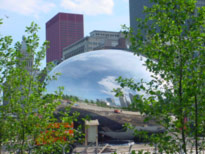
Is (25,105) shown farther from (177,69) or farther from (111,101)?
(111,101)

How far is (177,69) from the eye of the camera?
239 inches

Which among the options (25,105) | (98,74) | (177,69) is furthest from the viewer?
(98,74)

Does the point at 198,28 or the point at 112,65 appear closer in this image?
the point at 198,28

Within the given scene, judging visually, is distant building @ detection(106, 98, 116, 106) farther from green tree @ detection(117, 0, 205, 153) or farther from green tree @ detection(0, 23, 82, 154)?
green tree @ detection(117, 0, 205, 153)

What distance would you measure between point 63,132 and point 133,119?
23.4ft

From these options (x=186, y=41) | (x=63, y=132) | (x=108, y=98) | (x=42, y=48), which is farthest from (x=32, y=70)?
(x=108, y=98)

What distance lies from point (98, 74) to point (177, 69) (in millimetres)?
9385

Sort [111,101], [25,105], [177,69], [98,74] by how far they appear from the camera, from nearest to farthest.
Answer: [177,69] → [25,105] → [111,101] → [98,74]

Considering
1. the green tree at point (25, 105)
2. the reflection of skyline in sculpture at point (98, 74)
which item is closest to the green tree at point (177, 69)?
the green tree at point (25, 105)

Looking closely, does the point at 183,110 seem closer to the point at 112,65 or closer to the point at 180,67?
the point at 180,67

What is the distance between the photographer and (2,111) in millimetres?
7906

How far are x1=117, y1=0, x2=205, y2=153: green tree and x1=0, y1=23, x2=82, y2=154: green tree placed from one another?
7.86 ft

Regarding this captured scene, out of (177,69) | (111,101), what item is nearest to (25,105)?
(177,69)

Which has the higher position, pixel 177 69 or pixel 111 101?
pixel 177 69
